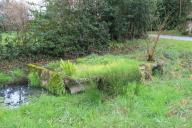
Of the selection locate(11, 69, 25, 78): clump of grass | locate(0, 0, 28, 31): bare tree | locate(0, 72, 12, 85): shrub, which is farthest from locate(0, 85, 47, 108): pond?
locate(0, 0, 28, 31): bare tree

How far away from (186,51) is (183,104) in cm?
656

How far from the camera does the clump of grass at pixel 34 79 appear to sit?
8623 millimetres

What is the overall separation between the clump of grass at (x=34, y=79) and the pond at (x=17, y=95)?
0.15 metres

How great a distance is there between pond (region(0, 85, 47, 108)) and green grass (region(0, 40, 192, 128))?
1.45ft

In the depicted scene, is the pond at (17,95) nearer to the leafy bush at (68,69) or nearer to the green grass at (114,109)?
the green grass at (114,109)

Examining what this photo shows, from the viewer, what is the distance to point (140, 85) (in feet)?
25.0

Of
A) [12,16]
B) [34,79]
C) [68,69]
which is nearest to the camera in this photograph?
[68,69]

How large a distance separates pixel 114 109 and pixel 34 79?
3.06 meters

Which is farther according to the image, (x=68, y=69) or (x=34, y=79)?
(x=34, y=79)

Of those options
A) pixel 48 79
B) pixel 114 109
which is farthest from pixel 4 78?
pixel 114 109

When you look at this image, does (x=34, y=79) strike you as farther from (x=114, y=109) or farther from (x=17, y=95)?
(x=114, y=109)

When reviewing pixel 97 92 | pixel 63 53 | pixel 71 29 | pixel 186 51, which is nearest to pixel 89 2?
pixel 71 29

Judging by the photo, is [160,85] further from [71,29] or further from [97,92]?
[71,29]

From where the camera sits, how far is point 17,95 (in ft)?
26.2
